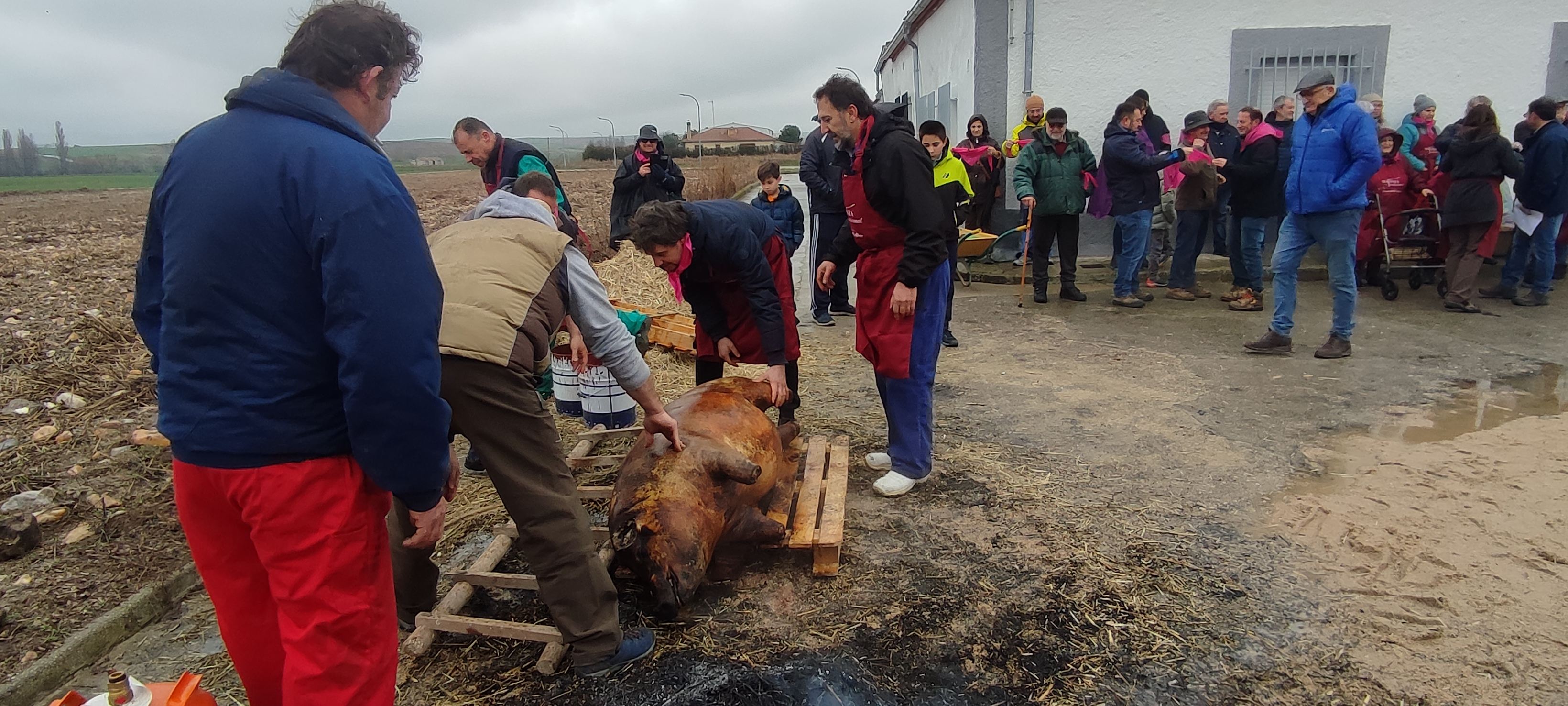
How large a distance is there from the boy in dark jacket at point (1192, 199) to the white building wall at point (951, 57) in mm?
2626

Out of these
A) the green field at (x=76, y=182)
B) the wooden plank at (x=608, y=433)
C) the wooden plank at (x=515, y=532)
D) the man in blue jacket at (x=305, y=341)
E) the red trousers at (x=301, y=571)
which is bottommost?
the wooden plank at (x=515, y=532)

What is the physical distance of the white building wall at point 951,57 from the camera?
1097cm

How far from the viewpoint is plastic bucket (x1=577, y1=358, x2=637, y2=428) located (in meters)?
5.16

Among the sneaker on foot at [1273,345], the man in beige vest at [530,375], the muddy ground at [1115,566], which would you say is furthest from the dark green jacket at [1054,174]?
the man in beige vest at [530,375]

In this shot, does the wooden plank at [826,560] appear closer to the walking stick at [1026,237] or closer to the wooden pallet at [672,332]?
the wooden pallet at [672,332]

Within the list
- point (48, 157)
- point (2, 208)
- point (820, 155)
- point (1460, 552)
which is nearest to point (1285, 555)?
point (1460, 552)

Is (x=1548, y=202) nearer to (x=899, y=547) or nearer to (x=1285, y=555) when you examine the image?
(x=1285, y=555)

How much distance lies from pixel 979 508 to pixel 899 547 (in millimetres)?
548

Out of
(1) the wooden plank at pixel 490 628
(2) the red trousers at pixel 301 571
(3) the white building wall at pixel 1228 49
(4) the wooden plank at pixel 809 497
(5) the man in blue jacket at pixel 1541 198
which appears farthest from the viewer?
(3) the white building wall at pixel 1228 49

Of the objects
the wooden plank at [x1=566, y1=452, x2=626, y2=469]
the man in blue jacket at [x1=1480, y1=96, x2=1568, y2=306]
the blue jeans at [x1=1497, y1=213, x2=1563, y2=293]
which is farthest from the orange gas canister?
the blue jeans at [x1=1497, y1=213, x2=1563, y2=293]

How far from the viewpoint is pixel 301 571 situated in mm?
1948

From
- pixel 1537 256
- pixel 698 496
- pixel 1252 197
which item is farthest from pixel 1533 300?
pixel 698 496

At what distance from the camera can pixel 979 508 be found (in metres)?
4.12

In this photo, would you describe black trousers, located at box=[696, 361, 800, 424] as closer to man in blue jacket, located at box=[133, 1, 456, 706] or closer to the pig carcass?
the pig carcass
